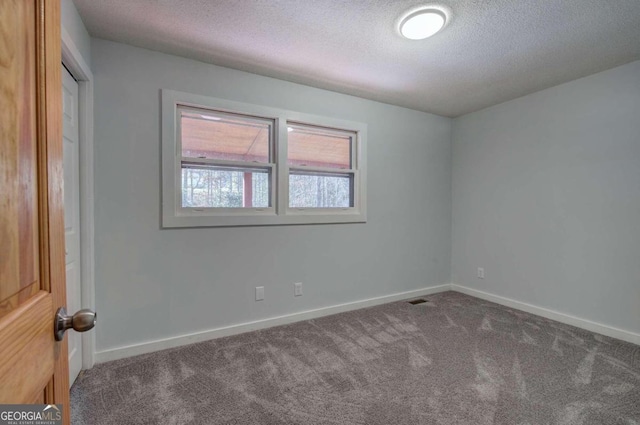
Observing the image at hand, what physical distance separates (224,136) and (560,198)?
3406 millimetres

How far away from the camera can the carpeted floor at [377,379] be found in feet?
5.46

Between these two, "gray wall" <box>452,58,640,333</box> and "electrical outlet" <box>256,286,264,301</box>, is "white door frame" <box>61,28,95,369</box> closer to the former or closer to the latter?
"electrical outlet" <box>256,286,264,301</box>

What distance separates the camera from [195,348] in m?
2.41

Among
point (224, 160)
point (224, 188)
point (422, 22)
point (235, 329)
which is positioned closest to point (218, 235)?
point (224, 188)

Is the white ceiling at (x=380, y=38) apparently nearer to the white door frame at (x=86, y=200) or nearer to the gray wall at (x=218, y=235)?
the gray wall at (x=218, y=235)

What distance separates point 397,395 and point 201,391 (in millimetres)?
1230

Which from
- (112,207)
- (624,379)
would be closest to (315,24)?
(112,207)

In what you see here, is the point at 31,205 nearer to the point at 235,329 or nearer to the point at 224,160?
the point at 224,160

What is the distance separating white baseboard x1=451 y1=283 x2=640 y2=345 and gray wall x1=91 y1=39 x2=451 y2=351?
0.77 m

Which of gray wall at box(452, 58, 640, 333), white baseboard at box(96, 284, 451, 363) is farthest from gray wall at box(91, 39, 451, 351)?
gray wall at box(452, 58, 640, 333)

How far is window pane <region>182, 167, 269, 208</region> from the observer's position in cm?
256

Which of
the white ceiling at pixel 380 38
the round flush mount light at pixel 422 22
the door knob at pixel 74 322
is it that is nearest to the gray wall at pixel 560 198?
the white ceiling at pixel 380 38

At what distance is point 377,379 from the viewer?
6.55ft

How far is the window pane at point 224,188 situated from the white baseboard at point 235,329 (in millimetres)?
1106
